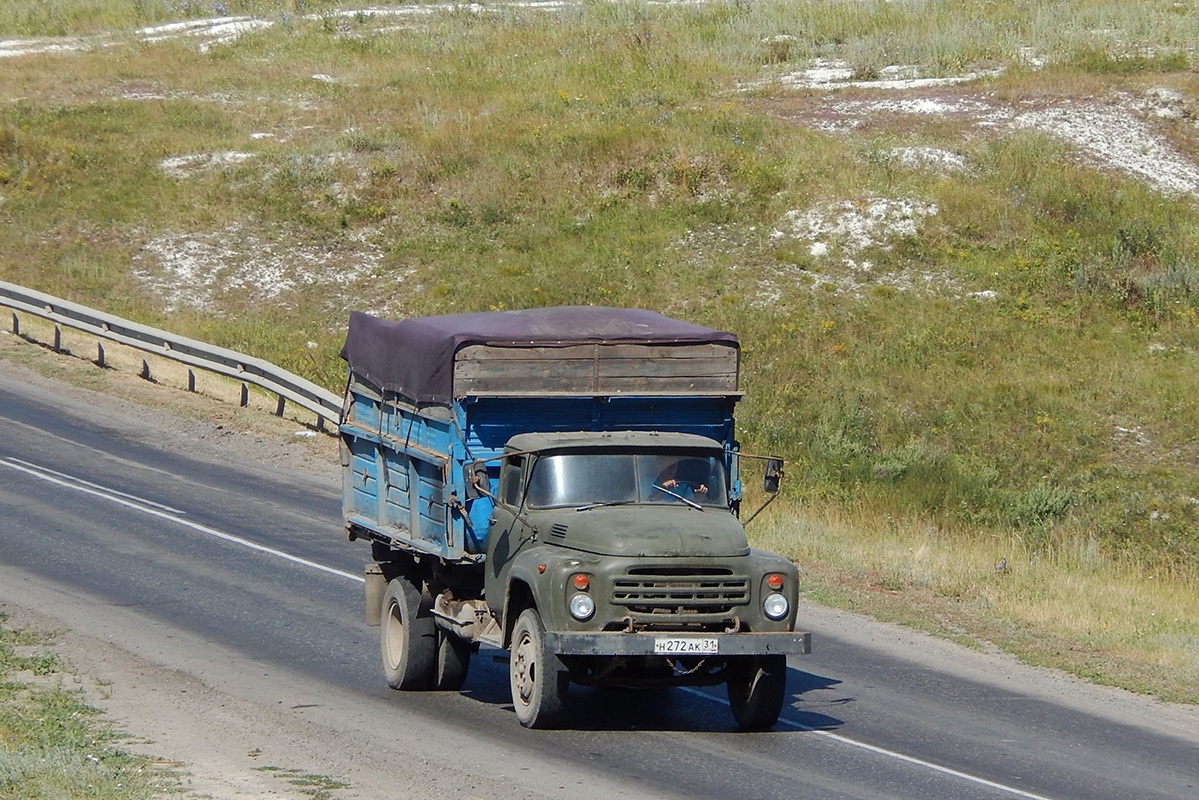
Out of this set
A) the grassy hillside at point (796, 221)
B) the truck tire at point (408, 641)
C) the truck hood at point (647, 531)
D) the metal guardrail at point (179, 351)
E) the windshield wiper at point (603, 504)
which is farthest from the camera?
the metal guardrail at point (179, 351)

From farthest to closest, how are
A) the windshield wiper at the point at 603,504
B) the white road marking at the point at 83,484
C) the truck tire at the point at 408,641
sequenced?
the white road marking at the point at 83,484
the truck tire at the point at 408,641
the windshield wiper at the point at 603,504

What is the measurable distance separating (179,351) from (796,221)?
45.4ft

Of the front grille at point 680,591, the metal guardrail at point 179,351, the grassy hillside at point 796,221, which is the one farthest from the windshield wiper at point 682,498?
the metal guardrail at point 179,351

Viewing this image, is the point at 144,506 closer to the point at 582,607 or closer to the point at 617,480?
the point at 617,480

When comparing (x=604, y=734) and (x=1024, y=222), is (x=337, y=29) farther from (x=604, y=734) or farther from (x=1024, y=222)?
(x=604, y=734)

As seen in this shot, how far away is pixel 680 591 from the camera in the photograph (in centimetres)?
1035

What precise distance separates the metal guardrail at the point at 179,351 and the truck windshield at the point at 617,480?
12716 mm

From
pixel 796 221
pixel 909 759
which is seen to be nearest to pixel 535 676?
pixel 909 759

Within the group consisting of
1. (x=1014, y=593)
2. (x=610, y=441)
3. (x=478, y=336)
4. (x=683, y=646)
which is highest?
(x=478, y=336)

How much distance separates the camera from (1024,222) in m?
32.7

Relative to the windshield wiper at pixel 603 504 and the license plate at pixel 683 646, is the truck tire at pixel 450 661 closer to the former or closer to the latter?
the windshield wiper at pixel 603 504

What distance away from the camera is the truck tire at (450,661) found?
12250 mm

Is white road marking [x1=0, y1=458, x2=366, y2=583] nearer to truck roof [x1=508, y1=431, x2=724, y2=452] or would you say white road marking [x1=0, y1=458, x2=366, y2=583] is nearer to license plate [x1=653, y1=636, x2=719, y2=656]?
truck roof [x1=508, y1=431, x2=724, y2=452]

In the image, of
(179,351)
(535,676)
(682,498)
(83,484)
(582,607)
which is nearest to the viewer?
(582,607)
